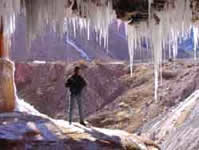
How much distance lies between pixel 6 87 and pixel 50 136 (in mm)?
1658

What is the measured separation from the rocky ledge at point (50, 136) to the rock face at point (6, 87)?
268 millimetres

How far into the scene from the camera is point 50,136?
8797 mm

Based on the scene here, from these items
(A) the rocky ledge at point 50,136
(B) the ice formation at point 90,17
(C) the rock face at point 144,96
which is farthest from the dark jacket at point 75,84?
(C) the rock face at point 144,96

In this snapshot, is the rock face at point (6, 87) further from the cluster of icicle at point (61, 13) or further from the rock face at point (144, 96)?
the rock face at point (144, 96)

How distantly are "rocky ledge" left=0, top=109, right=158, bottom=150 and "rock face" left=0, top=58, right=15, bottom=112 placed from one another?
0.27 metres

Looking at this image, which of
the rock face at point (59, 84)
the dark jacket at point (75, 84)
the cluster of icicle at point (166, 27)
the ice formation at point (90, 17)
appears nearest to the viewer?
the ice formation at point (90, 17)

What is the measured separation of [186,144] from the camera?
20.8 feet

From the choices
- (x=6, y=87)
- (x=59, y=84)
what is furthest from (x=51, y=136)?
(x=59, y=84)

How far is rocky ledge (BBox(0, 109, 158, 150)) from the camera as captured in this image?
8.55 metres

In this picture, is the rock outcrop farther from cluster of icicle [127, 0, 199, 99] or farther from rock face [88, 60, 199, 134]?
rock face [88, 60, 199, 134]

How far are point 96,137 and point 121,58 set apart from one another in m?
23.8

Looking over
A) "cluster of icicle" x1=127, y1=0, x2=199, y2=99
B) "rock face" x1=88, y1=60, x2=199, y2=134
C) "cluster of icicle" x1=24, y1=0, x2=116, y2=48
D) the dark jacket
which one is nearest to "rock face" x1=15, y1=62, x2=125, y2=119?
"rock face" x1=88, y1=60, x2=199, y2=134

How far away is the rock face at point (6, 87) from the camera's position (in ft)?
31.3

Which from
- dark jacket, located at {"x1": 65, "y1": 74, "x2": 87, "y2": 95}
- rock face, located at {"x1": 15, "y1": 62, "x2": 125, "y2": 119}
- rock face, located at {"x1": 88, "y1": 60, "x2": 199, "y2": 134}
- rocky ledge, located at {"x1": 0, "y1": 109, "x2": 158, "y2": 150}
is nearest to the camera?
rocky ledge, located at {"x1": 0, "y1": 109, "x2": 158, "y2": 150}
